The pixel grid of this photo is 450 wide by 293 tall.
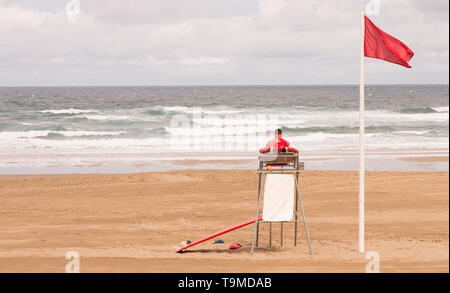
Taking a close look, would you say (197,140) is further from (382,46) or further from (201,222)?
(382,46)

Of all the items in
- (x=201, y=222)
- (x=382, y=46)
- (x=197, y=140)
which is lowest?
(x=201, y=222)

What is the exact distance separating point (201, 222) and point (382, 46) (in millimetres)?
5770

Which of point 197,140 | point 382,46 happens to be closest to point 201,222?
point 382,46

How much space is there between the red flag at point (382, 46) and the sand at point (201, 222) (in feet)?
10.0

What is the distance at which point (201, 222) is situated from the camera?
12523mm

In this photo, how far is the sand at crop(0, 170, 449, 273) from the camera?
8797 mm

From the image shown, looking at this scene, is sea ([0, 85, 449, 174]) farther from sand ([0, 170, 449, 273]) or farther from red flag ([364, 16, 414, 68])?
red flag ([364, 16, 414, 68])

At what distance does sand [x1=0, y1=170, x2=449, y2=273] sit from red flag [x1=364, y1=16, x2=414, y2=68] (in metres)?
3.06

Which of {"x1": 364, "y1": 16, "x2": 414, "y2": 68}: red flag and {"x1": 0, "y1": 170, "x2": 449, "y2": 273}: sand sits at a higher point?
{"x1": 364, "y1": 16, "x2": 414, "y2": 68}: red flag

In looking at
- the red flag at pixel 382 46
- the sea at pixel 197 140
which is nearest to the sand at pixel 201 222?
the red flag at pixel 382 46

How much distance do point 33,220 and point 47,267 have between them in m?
4.34

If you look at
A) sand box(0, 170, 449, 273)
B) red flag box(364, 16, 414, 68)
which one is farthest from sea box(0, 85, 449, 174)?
red flag box(364, 16, 414, 68)

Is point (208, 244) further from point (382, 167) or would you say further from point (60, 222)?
point (382, 167)

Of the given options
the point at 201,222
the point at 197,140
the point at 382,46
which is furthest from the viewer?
the point at 197,140
